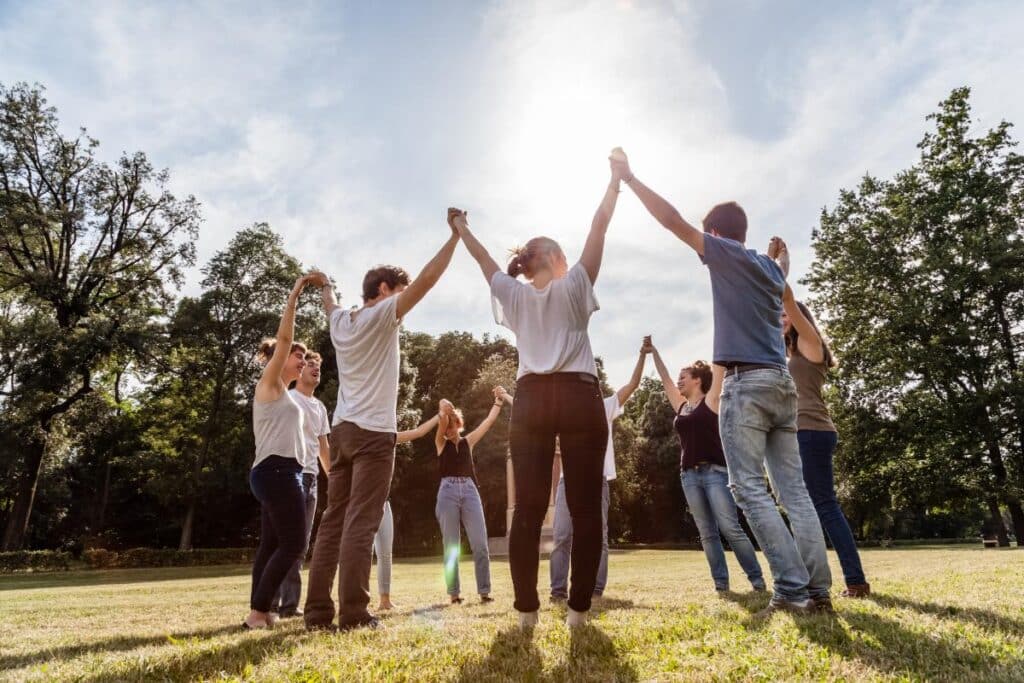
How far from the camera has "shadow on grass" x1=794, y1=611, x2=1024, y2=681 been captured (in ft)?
9.05

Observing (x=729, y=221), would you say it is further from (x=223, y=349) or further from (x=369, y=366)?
(x=223, y=349)

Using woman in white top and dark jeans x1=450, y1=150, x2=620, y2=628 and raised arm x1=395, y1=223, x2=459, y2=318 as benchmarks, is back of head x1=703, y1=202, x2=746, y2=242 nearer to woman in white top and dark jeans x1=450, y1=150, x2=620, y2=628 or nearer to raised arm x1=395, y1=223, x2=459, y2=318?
woman in white top and dark jeans x1=450, y1=150, x2=620, y2=628

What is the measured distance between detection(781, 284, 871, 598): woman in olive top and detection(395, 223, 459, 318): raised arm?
295 cm

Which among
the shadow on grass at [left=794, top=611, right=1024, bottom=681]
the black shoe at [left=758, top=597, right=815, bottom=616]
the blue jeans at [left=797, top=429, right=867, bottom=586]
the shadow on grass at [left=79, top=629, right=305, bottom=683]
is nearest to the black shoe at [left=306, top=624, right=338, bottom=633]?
the shadow on grass at [left=79, top=629, right=305, bottom=683]

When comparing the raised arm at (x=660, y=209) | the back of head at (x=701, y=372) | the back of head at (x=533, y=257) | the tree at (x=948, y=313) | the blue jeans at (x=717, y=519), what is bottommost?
the blue jeans at (x=717, y=519)

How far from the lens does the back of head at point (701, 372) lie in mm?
7750

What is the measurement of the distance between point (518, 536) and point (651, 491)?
4668 centimetres

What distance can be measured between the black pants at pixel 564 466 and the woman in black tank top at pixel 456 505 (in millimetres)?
3340

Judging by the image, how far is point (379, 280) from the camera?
5.27 metres

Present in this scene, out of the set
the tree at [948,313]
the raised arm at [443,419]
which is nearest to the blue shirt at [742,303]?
the raised arm at [443,419]

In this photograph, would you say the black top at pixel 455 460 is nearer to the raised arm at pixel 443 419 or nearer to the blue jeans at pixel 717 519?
the raised arm at pixel 443 419

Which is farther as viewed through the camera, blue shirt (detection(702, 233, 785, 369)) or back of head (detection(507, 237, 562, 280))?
back of head (detection(507, 237, 562, 280))

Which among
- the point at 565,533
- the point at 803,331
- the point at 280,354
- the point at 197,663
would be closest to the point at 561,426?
the point at 197,663

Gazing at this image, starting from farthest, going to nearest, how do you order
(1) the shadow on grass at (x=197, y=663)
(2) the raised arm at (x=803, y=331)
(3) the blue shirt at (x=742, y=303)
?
(2) the raised arm at (x=803, y=331) → (3) the blue shirt at (x=742, y=303) → (1) the shadow on grass at (x=197, y=663)
